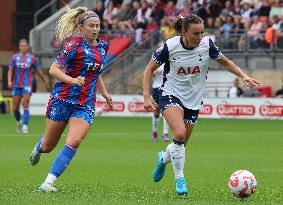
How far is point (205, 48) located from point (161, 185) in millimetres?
2189

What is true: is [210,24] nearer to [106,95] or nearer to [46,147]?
[106,95]

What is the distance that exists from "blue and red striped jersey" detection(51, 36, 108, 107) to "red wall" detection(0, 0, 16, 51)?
37080 mm

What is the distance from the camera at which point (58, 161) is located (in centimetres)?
1191

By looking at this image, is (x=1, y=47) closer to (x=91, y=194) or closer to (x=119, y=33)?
(x=119, y=33)

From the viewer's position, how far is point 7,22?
163 feet

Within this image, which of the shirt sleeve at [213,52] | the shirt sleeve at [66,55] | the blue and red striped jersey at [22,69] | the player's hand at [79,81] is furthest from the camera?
the blue and red striped jersey at [22,69]

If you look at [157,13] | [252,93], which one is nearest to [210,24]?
[157,13]

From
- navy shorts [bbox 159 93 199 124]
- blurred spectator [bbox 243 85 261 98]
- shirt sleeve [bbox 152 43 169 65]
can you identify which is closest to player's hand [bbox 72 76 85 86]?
shirt sleeve [bbox 152 43 169 65]

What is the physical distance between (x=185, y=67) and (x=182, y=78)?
0.16 m

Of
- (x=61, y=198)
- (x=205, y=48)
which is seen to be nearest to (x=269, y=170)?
(x=205, y=48)

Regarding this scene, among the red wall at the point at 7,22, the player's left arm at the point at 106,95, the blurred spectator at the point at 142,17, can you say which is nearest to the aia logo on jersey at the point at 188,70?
the player's left arm at the point at 106,95

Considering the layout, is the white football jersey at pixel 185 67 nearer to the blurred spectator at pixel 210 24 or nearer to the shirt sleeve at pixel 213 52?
the shirt sleeve at pixel 213 52

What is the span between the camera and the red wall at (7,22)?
161ft

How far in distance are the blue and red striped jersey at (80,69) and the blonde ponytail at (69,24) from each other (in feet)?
0.51
